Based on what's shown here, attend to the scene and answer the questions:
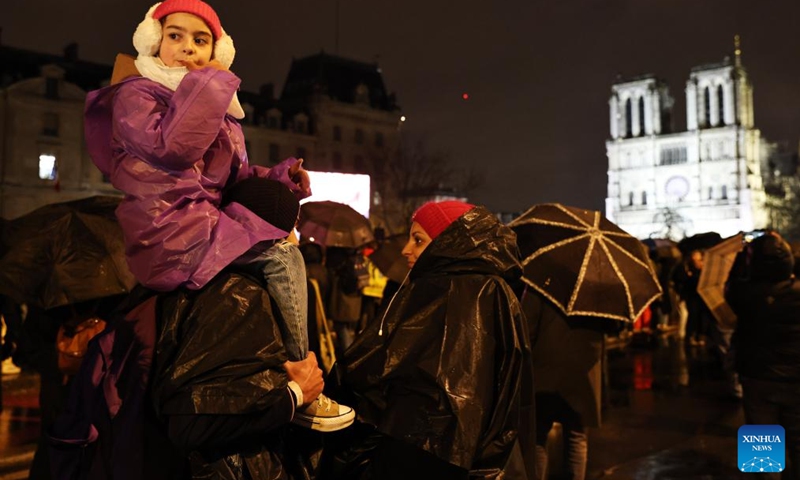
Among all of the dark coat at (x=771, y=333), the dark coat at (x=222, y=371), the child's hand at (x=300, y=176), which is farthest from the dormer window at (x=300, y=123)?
the dark coat at (x=222, y=371)

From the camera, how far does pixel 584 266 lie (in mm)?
5223

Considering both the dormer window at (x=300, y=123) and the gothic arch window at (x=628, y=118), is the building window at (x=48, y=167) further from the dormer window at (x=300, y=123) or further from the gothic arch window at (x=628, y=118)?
the gothic arch window at (x=628, y=118)

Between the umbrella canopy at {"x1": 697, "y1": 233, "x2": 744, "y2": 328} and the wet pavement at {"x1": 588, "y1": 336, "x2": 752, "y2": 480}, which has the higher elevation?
the umbrella canopy at {"x1": 697, "y1": 233, "x2": 744, "y2": 328}

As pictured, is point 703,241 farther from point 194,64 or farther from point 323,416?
point 194,64

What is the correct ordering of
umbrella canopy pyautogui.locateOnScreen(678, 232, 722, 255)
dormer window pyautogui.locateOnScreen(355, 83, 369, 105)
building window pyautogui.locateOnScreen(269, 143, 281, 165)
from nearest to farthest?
umbrella canopy pyautogui.locateOnScreen(678, 232, 722, 255), building window pyautogui.locateOnScreen(269, 143, 281, 165), dormer window pyautogui.locateOnScreen(355, 83, 369, 105)

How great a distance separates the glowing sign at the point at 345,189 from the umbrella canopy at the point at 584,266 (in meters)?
9.85

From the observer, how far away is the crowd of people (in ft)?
7.34

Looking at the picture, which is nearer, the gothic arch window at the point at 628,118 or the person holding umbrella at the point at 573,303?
the person holding umbrella at the point at 573,303

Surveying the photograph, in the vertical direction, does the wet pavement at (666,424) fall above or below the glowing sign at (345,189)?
below

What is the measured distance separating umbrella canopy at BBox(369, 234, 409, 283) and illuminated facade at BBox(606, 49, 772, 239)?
311 feet

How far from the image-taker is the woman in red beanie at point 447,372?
281 cm

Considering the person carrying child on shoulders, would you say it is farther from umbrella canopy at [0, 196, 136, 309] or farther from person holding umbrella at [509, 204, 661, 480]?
person holding umbrella at [509, 204, 661, 480]

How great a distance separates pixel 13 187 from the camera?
41.0m

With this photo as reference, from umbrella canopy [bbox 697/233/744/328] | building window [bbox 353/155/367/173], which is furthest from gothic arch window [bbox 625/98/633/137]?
umbrella canopy [bbox 697/233/744/328]
